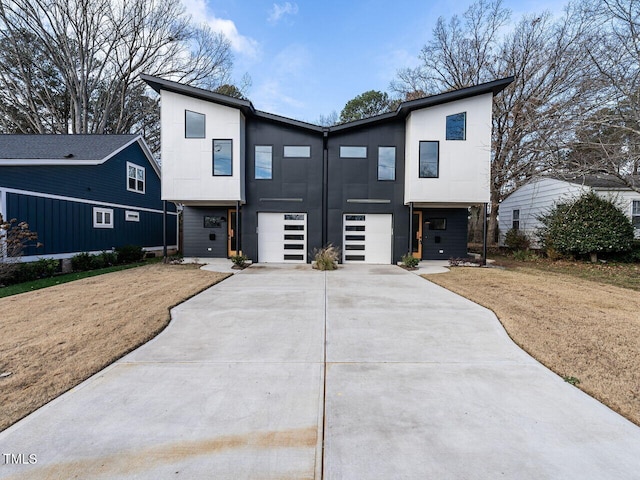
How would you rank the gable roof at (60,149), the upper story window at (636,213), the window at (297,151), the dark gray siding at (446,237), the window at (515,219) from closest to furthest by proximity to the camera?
the gable roof at (60,149)
the window at (297,151)
the dark gray siding at (446,237)
the upper story window at (636,213)
the window at (515,219)

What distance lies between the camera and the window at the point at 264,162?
11262mm

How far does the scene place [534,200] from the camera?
1573 cm

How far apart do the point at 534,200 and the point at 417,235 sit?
8601mm

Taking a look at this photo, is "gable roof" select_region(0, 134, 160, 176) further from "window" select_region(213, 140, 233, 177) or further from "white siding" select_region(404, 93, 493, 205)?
"white siding" select_region(404, 93, 493, 205)

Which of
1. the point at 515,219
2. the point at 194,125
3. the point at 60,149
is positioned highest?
the point at 194,125

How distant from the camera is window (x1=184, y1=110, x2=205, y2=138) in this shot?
419 inches

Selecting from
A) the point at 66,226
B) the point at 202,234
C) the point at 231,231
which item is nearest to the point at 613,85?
the point at 231,231

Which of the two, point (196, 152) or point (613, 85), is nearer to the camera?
point (613, 85)

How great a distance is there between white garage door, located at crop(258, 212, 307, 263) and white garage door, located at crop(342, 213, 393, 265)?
167cm

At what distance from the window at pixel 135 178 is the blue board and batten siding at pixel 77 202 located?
0.70 ft

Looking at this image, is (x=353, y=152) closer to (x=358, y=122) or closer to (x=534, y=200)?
(x=358, y=122)

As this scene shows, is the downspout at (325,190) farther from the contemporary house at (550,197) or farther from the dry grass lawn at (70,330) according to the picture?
the contemporary house at (550,197)

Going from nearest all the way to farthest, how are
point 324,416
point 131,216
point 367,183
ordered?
point 324,416 → point 367,183 → point 131,216

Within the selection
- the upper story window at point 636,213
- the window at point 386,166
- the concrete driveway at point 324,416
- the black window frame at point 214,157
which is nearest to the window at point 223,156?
the black window frame at point 214,157
